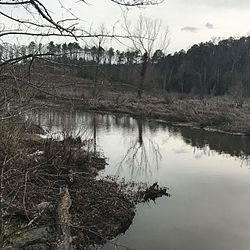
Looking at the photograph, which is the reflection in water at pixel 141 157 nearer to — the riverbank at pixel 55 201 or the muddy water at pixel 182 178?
the muddy water at pixel 182 178

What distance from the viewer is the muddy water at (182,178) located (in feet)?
23.0

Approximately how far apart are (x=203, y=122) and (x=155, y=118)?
3741mm

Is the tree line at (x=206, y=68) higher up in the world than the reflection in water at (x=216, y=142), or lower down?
higher up

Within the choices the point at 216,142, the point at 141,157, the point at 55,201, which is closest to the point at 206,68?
the point at 216,142

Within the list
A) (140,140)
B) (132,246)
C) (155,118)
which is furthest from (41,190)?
(155,118)

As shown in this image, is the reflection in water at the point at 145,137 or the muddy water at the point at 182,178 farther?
the reflection in water at the point at 145,137

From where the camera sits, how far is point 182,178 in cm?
1084

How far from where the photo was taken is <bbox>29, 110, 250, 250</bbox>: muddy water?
276 inches

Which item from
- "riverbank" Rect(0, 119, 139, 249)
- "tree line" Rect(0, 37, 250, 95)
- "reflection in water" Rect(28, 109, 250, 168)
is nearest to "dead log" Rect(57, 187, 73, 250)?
"riverbank" Rect(0, 119, 139, 249)

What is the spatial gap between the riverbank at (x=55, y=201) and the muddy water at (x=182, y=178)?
41 cm

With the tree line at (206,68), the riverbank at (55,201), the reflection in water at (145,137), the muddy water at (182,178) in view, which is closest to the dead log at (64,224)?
the riverbank at (55,201)

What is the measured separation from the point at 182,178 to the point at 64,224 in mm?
5583

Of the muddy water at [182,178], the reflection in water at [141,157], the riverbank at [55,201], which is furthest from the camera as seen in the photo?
the reflection in water at [141,157]

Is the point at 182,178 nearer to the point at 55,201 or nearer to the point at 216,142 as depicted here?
the point at 55,201
